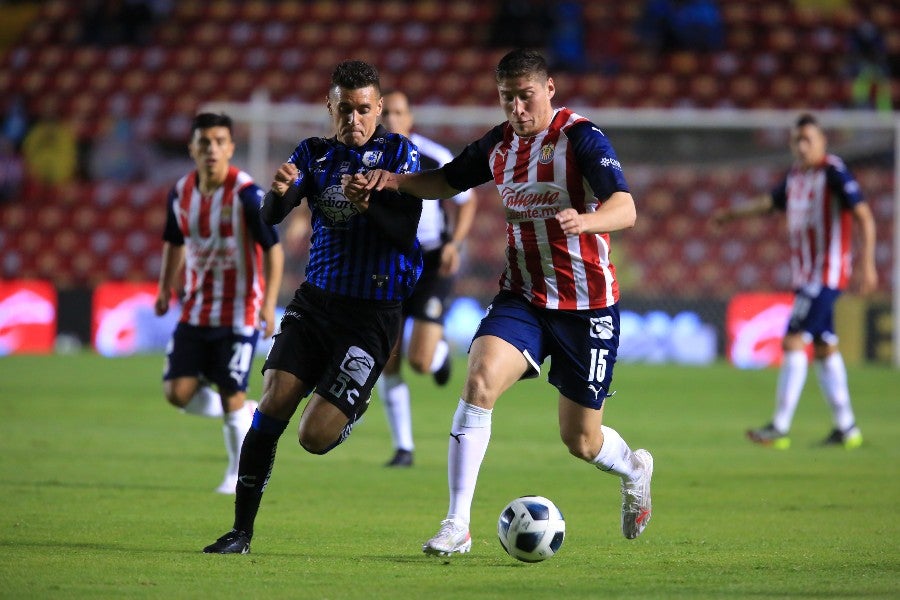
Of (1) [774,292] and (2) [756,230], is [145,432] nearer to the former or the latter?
(1) [774,292]

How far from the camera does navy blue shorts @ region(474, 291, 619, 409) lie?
5605 mm

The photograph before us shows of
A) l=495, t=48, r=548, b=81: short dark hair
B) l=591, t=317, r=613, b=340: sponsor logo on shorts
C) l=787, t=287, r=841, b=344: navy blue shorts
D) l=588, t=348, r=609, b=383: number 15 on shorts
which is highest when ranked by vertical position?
l=495, t=48, r=548, b=81: short dark hair

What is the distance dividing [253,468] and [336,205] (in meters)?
1.09

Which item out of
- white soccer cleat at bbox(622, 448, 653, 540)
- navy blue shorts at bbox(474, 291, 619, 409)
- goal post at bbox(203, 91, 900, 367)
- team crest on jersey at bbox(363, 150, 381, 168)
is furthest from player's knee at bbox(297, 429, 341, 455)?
goal post at bbox(203, 91, 900, 367)

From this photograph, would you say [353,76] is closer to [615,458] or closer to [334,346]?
[334,346]

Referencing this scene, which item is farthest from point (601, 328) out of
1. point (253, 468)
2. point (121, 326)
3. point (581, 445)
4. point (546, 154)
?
point (121, 326)

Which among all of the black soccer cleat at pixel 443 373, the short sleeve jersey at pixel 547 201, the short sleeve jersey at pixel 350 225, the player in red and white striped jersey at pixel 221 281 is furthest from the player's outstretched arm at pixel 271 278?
the black soccer cleat at pixel 443 373

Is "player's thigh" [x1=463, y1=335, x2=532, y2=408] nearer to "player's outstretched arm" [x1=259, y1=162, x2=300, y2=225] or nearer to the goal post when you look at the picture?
"player's outstretched arm" [x1=259, y1=162, x2=300, y2=225]

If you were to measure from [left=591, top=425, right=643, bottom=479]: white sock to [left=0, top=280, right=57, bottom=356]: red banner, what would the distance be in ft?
42.2

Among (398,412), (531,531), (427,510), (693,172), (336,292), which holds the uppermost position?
(693,172)

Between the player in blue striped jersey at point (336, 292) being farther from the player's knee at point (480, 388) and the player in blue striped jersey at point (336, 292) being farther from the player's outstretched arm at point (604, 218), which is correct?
the player's outstretched arm at point (604, 218)

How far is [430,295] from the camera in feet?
29.6

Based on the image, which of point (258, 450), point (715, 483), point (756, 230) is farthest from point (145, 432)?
point (756, 230)

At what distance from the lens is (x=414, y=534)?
19.6ft
